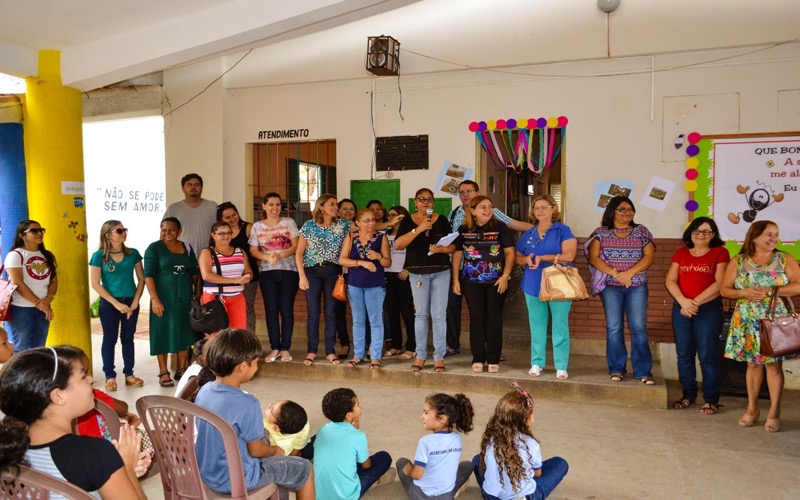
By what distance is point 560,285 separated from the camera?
5.37 metres

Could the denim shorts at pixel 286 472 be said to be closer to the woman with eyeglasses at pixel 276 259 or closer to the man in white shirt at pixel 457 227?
the woman with eyeglasses at pixel 276 259

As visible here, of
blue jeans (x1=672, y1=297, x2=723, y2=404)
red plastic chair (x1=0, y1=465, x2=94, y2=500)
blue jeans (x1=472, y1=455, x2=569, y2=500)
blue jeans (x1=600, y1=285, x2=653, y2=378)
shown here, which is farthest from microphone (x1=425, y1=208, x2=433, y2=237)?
red plastic chair (x1=0, y1=465, x2=94, y2=500)

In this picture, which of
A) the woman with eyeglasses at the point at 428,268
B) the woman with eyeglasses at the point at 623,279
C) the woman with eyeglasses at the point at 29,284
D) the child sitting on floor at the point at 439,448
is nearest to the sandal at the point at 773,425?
the woman with eyeglasses at the point at 623,279

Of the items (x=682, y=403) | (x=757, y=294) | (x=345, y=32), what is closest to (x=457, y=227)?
(x=682, y=403)

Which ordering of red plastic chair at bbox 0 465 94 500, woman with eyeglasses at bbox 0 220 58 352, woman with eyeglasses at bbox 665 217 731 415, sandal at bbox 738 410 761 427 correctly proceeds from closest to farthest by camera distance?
1. red plastic chair at bbox 0 465 94 500
2. sandal at bbox 738 410 761 427
3. woman with eyeglasses at bbox 665 217 731 415
4. woman with eyeglasses at bbox 0 220 58 352

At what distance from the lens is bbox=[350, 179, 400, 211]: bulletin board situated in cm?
737

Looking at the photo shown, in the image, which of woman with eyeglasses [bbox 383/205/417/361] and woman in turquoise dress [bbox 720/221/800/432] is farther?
woman with eyeglasses [bbox 383/205/417/361]

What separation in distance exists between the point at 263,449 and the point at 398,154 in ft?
16.4

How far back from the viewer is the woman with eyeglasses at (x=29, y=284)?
217 inches

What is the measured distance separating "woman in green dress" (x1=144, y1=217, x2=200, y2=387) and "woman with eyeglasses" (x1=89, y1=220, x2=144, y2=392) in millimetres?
175

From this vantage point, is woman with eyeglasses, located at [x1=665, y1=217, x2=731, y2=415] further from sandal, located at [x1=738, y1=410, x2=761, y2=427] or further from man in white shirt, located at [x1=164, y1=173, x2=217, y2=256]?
man in white shirt, located at [x1=164, y1=173, x2=217, y2=256]

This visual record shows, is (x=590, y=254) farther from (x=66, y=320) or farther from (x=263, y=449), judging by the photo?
(x=66, y=320)

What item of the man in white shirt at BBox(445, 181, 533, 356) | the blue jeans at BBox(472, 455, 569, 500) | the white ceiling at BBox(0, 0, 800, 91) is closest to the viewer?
the blue jeans at BBox(472, 455, 569, 500)

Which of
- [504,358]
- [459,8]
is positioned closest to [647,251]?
[504,358]
